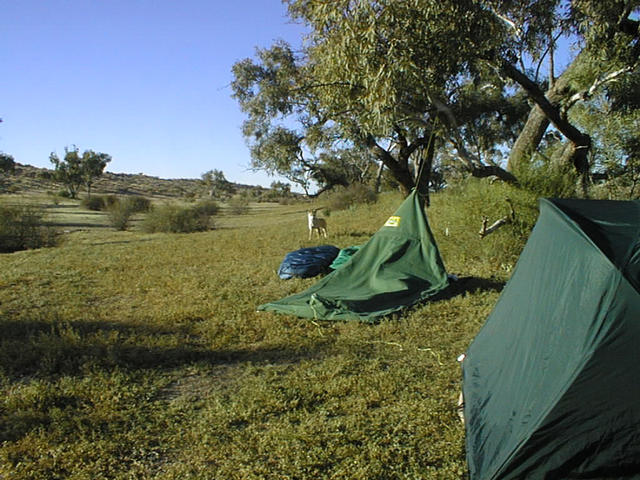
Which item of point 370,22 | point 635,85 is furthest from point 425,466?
point 635,85

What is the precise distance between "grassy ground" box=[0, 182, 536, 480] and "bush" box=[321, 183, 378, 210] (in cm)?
1925

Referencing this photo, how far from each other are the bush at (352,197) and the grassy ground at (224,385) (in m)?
19.3

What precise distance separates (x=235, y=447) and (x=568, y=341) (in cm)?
223

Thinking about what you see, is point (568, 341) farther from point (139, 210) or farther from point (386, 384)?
point (139, 210)

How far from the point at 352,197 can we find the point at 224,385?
24458mm

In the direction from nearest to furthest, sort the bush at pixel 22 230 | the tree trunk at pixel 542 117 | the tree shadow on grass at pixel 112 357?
the tree shadow on grass at pixel 112 357 → the tree trunk at pixel 542 117 → the bush at pixel 22 230

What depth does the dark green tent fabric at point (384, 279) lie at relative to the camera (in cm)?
600

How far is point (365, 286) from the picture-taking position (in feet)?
22.0

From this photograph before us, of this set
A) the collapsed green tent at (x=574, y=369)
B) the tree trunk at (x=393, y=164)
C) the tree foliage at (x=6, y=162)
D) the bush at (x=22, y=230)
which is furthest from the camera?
the tree foliage at (x=6, y=162)

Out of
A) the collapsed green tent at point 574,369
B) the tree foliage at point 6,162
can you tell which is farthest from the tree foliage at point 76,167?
the collapsed green tent at point 574,369

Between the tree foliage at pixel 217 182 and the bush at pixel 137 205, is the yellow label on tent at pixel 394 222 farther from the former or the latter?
the tree foliage at pixel 217 182

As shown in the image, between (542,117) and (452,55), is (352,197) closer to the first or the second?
(542,117)

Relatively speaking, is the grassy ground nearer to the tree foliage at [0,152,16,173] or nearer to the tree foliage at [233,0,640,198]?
the tree foliage at [233,0,640,198]

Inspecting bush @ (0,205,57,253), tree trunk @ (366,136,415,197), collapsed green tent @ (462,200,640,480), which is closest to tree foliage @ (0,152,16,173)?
bush @ (0,205,57,253)
